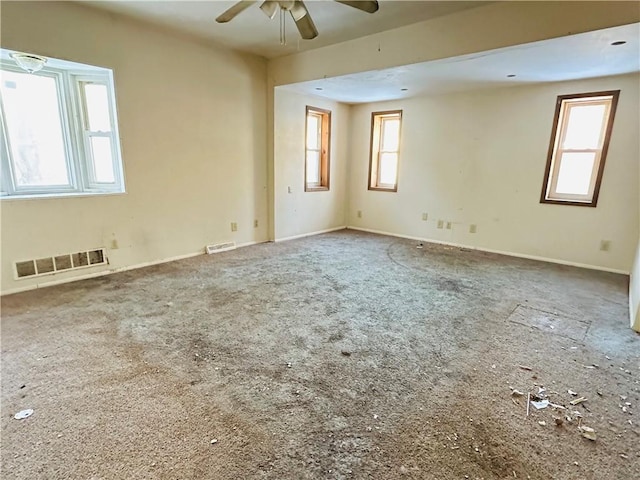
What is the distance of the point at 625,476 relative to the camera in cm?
138

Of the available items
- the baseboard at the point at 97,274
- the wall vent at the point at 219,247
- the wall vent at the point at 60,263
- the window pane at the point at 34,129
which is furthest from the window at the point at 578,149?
the window pane at the point at 34,129

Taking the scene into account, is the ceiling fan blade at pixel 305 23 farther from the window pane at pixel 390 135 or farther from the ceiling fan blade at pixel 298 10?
the window pane at pixel 390 135

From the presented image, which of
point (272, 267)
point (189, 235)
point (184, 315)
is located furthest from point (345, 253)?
point (184, 315)

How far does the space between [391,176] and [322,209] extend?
4.60 feet

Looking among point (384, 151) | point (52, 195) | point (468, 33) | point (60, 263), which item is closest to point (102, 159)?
point (52, 195)

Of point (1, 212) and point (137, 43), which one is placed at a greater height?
point (137, 43)

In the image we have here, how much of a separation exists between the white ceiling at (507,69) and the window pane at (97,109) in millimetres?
2332

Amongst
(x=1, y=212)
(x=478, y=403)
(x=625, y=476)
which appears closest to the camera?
(x=625, y=476)

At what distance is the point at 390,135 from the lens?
609 centimetres

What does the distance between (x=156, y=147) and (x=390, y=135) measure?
3947 mm

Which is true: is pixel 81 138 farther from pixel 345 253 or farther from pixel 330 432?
pixel 330 432

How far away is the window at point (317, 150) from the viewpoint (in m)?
5.85

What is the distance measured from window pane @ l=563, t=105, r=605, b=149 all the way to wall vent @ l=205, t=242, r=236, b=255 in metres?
4.71

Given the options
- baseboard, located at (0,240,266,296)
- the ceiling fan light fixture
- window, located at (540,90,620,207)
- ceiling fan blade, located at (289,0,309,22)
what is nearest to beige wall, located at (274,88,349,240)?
baseboard, located at (0,240,266,296)
